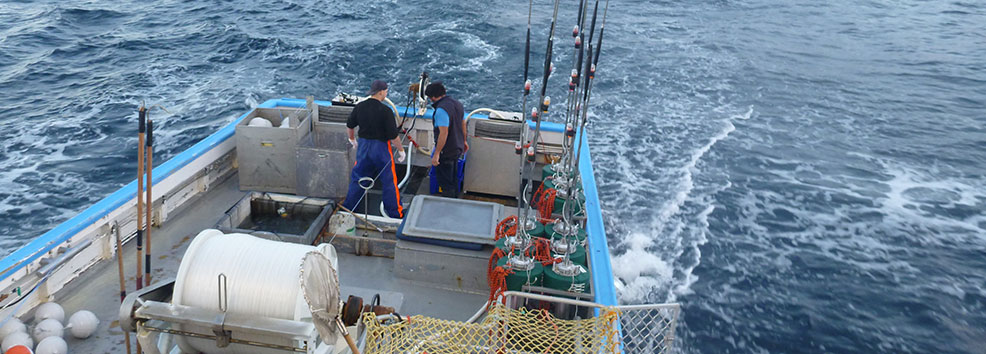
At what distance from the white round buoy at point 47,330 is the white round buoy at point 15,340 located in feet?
0.48

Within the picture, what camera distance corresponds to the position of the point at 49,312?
151 inches

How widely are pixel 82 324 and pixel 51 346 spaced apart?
0.25 meters

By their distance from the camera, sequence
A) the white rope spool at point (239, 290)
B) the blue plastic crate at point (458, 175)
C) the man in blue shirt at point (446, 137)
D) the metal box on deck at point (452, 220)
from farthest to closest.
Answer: the blue plastic crate at point (458, 175)
the man in blue shirt at point (446, 137)
the metal box on deck at point (452, 220)
the white rope spool at point (239, 290)

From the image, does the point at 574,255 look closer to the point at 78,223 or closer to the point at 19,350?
the point at 19,350

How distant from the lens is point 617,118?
1433cm

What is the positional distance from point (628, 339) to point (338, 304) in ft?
17.6

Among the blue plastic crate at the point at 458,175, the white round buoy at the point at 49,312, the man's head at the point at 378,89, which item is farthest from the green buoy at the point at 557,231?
the white round buoy at the point at 49,312

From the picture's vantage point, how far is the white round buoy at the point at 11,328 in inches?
139

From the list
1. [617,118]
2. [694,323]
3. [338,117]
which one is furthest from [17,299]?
[617,118]

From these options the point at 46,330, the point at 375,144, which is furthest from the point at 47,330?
the point at 375,144

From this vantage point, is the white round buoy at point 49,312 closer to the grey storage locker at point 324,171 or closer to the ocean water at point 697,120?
the grey storage locker at point 324,171

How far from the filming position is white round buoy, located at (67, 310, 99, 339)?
3.77 metres

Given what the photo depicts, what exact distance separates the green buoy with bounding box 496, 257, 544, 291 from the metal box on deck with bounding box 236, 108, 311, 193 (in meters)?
3.02

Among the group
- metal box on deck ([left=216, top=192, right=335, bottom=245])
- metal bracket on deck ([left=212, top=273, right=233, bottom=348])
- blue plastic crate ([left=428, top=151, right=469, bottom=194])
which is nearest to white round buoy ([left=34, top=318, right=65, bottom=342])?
metal box on deck ([left=216, top=192, right=335, bottom=245])
